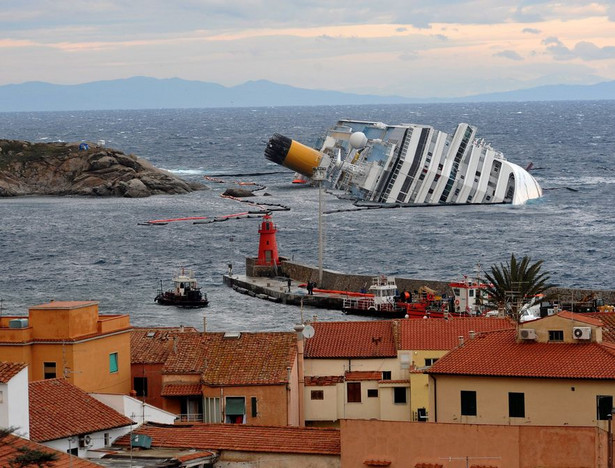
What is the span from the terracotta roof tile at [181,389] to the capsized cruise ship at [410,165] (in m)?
78.9

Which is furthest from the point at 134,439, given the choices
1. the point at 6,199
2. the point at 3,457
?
the point at 6,199

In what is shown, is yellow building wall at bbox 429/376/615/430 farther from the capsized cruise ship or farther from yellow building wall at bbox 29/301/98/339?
the capsized cruise ship

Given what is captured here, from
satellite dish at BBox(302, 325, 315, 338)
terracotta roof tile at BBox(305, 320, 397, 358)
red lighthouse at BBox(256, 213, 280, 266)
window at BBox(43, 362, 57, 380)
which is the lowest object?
red lighthouse at BBox(256, 213, 280, 266)

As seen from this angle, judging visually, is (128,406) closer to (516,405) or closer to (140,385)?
(140,385)

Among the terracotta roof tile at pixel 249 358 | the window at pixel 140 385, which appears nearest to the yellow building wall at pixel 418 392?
the terracotta roof tile at pixel 249 358

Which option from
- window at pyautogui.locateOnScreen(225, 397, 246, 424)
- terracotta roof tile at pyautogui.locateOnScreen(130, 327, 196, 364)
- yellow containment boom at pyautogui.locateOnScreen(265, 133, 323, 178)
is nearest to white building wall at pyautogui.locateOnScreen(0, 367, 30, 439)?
window at pyautogui.locateOnScreen(225, 397, 246, 424)

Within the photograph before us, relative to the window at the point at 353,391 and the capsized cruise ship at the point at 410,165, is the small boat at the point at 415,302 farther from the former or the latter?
the capsized cruise ship at the point at 410,165

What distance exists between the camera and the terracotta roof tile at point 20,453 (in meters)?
19.3

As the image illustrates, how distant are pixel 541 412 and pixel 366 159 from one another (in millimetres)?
88488

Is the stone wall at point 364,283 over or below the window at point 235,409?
below

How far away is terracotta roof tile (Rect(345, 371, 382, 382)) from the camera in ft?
108

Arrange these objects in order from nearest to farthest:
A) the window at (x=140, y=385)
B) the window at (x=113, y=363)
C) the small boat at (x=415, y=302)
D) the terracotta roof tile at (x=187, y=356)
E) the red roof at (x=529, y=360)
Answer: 1. the red roof at (x=529, y=360)
2. the terracotta roof tile at (x=187, y=356)
3. the window at (x=113, y=363)
4. the window at (x=140, y=385)
5. the small boat at (x=415, y=302)

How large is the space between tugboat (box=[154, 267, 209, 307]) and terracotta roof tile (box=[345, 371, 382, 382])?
31116mm

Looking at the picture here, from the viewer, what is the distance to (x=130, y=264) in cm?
8219
